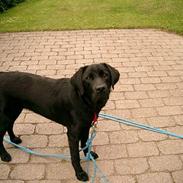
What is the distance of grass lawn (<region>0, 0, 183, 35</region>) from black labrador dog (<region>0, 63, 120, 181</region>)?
23.6 feet

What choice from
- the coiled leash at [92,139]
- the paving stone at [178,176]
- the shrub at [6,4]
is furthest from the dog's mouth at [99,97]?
the shrub at [6,4]

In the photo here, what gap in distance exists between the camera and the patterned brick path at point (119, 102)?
443cm

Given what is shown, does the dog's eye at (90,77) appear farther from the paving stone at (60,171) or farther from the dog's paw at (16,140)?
the dog's paw at (16,140)

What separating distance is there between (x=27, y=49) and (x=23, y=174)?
5485 millimetres

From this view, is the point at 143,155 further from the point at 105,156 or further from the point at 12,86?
the point at 12,86

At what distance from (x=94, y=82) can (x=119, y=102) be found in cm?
257

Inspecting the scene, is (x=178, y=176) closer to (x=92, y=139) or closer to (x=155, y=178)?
(x=155, y=178)

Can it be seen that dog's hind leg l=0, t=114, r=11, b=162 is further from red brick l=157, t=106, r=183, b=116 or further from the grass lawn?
the grass lawn

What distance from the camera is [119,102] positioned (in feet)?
20.2

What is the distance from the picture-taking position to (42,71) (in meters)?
7.57

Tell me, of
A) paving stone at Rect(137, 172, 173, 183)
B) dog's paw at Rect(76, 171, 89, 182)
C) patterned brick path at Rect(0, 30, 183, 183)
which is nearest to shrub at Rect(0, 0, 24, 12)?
patterned brick path at Rect(0, 30, 183, 183)

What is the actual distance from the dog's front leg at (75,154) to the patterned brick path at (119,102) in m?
0.19

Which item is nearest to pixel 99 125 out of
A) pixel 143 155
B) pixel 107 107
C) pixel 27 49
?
pixel 107 107

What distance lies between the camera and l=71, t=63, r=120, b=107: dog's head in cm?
362
